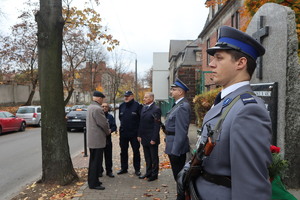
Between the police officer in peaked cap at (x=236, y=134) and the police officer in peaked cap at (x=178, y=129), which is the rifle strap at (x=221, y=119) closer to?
the police officer in peaked cap at (x=236, y=134)

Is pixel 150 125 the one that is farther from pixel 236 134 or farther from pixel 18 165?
pixel 18 165

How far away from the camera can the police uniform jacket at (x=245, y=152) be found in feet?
4.99

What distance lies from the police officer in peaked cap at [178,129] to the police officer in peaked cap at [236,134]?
2643 mm

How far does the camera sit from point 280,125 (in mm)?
3383

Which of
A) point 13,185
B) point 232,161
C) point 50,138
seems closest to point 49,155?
point 50,138

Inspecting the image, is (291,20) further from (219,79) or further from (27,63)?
(27,63)

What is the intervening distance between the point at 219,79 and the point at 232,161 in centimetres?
61

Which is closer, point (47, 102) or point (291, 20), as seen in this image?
point (291, 20)

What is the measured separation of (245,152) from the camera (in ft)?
5.02

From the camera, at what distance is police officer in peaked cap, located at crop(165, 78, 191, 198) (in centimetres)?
467

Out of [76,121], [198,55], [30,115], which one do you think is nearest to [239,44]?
[76,121]

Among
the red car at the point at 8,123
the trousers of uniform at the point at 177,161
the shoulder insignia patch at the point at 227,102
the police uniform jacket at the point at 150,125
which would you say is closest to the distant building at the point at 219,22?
the police uniform jacket at the point at 150,125

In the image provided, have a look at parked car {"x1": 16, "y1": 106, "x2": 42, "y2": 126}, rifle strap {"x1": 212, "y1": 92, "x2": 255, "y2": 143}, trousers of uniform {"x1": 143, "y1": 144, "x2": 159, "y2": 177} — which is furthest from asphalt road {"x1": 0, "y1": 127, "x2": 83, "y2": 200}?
parked car {"x1": 16, "y1": 106, "x2": 42, "y2": 126}

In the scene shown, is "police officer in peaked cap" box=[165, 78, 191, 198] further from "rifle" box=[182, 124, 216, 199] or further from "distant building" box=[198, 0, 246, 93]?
"distant building" box=[198, 0, 246, 93]
